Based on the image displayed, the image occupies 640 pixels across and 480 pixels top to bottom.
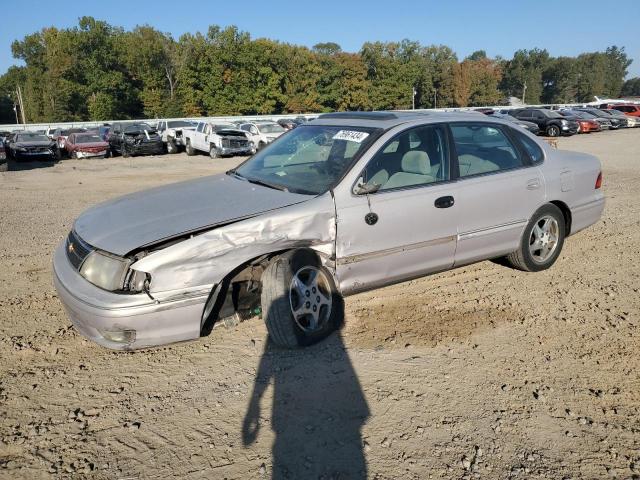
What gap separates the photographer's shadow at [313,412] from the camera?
2514 millimetres

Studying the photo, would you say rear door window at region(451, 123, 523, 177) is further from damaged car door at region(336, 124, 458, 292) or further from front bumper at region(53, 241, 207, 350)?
front bumper at region(53, 241, 207, 350)

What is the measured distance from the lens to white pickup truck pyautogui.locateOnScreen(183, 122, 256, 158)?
21203 millimetres

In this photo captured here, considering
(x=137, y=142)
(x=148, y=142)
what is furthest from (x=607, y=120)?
(x=137, y=142)

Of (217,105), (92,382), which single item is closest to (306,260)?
(92,382)

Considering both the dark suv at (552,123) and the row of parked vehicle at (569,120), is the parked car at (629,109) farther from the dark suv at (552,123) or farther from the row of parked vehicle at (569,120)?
the dark suv at (552,123)

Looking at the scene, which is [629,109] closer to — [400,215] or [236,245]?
[400,215]

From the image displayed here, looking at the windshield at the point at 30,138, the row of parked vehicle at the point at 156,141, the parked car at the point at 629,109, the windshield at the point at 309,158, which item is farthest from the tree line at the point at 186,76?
the windshield at the point at 309,158

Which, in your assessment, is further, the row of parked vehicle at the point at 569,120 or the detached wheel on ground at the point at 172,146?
the row of parked vehicle at the point at 569,120

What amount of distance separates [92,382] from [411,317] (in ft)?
7.93

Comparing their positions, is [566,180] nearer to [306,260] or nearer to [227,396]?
[306,260]

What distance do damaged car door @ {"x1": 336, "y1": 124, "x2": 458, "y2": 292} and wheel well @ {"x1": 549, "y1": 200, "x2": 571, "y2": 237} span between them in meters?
1.50

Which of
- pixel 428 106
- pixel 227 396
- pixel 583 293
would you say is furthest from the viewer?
pixel 428 106

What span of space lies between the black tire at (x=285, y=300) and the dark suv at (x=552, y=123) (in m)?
29.8

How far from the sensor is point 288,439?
2697mm
